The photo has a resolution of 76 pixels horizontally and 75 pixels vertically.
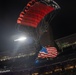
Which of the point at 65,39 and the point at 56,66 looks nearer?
the point at 56,66

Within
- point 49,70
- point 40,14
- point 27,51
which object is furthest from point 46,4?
point 27,51

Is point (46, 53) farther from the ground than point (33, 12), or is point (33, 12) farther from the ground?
point (33, 12)

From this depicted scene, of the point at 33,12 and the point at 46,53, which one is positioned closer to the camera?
the point at 33,12

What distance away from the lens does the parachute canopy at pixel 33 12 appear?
10586 millimetres

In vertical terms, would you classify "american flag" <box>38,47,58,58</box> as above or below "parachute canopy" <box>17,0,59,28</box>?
below

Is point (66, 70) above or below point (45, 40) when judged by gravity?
below

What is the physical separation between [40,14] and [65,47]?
7.63 meters

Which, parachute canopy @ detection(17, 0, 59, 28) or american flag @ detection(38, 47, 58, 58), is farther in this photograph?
american flag @ detection(38, 47, 58, 58)

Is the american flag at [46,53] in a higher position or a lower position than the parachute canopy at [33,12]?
lower

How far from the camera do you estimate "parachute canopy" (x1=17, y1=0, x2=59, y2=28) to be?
10586 mm

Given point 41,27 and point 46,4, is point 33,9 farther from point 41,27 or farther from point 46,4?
point 41,27

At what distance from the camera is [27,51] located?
63.6 ft

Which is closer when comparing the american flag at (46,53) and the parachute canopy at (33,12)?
the parachute canopy at (33,12)

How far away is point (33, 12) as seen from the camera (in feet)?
34.9
